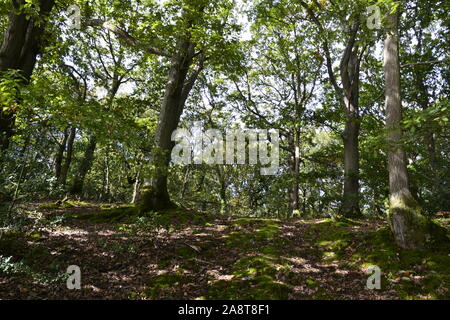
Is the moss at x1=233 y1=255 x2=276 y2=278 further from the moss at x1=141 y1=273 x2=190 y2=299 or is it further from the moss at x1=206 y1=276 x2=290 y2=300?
the moss at x1=141 y1=273 x2=190 y2=299

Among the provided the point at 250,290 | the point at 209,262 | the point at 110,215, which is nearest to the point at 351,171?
the point at 209,262

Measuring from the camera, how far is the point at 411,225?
625 centimetres

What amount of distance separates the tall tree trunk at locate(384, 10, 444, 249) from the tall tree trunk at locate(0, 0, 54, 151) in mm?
8274

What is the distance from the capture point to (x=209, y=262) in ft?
22.2

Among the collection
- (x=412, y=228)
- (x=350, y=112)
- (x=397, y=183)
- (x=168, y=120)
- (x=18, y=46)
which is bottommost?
(x=412, y=228)

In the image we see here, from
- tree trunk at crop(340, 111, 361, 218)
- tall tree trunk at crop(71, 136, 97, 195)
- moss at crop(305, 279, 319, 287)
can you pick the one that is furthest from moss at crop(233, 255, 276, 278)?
tall tree trunk at crop(71, 136, 97, 195)

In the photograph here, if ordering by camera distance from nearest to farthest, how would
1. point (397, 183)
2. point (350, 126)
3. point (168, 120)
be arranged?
1. point (397, 183)
2. point (168, 120)
3. point (350, 126)

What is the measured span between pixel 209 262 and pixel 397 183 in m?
5.13

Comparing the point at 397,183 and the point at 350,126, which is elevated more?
the point at 350,126

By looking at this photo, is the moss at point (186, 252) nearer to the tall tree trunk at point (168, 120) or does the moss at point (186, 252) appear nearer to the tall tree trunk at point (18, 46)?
the tall tree trunk at point (168, 120)

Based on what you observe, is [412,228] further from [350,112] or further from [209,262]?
[350,112]
